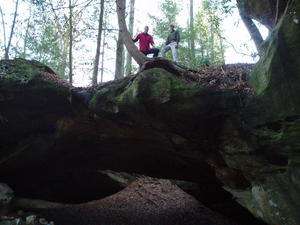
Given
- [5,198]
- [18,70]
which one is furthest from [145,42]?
[5,198]

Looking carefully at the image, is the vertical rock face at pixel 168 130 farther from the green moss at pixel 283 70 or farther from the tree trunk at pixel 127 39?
the tree trunk at pixel 127 39

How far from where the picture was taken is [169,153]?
811 cm


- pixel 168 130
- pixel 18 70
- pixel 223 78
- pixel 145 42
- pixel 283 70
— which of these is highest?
pixel 145 42

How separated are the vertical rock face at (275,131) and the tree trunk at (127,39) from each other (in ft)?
14.1

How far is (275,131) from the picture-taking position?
16.5 feet

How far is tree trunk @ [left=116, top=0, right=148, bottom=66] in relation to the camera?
30.1 feet

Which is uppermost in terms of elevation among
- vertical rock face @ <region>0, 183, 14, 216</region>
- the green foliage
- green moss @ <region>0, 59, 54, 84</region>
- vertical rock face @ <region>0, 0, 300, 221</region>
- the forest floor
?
the green foliage

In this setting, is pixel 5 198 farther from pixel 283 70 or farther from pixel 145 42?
pixel 283 70

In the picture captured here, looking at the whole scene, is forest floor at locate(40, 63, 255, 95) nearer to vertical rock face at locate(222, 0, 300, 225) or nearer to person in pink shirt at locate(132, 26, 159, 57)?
vertical rock face at locate(222, 0, 300, 225)

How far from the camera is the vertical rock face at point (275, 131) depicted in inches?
181

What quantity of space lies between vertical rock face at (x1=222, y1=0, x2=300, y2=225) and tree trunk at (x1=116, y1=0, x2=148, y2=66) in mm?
4308

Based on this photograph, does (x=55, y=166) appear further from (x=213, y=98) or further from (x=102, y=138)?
(x=213, y=98)

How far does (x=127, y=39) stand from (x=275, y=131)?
5.85 metres

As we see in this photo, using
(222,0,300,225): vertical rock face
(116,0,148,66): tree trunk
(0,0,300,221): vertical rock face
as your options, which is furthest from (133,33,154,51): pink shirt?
(222,0,300,225): vertical rock face
